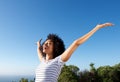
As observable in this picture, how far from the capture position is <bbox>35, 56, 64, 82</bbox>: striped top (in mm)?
4086

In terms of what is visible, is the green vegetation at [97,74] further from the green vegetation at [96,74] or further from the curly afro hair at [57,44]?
the curly afro hair at [57,44]

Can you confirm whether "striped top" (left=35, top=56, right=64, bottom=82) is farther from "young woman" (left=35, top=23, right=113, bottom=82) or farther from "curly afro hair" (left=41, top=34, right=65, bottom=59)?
"curly afro hair" (left=41, top=34, right=65, bottom=59)

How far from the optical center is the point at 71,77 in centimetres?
4741

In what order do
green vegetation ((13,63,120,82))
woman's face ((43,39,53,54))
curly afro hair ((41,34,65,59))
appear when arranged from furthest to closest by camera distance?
green vegetation ((13,63,120,82)) < curly afro hair ((41,34,65,59)) < woman's face ((43,39,53,54))

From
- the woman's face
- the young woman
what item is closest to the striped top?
the young woman

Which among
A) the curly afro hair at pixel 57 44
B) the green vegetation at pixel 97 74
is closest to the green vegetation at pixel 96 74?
the green vegetation at pixel 97 74

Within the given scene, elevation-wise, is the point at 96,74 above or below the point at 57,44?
above

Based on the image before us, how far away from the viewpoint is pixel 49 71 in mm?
4125

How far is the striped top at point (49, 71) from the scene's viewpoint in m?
4.09

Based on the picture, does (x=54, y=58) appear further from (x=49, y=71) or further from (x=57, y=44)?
(x=49, y=71)

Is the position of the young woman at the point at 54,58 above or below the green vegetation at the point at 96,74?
below

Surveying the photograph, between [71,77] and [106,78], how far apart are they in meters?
9.28

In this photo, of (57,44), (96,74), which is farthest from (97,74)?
(57,44)

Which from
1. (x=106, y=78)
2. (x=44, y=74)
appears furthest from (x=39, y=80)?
(x=106, y=78)
